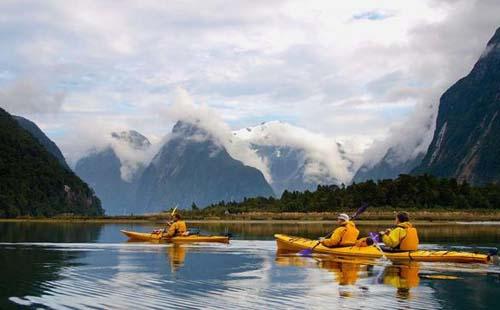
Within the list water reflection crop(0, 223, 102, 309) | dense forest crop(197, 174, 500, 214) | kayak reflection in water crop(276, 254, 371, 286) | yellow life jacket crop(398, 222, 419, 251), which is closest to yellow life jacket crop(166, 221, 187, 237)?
water reflection crop(0, 223, 102, 309)

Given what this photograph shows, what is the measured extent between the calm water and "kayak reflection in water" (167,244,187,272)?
0.18 feet

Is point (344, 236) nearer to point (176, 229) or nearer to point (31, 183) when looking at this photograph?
point (176, 229)

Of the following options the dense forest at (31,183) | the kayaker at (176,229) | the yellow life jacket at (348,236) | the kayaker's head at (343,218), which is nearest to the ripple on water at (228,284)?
the yellow life jacket at (348,236)

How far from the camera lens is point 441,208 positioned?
4993 inches

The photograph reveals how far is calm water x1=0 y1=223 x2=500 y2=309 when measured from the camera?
22016 mm

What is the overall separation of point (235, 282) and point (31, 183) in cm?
15720

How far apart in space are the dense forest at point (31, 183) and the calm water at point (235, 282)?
409ft

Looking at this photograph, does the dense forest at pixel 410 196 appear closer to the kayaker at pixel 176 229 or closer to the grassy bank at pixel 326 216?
the grassy bank at pixel 326 216

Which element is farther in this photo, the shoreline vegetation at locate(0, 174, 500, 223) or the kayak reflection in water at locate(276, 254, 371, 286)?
the shoreline vegetation at locate(0, 174, 500, 223)

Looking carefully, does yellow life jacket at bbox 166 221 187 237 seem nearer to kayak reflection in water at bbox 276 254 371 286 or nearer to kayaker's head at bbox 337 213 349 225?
kayak reflection in water at bbox 276 254 371 286

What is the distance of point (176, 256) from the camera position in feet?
130

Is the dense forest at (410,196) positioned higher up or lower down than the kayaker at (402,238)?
higher up

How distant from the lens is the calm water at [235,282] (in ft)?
72.2

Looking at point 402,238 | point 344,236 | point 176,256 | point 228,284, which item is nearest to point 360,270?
point 402,238
